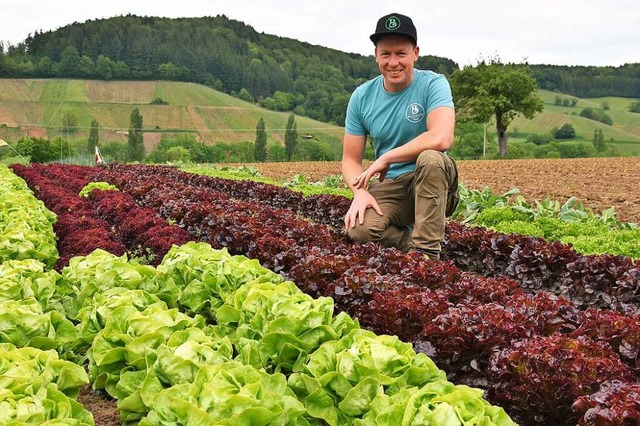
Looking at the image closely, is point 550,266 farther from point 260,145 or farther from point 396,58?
point 260,145

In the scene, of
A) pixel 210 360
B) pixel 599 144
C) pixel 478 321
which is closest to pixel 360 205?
pixel 478 321

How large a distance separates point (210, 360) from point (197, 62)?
118376 millimetres

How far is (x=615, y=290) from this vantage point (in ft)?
17.7

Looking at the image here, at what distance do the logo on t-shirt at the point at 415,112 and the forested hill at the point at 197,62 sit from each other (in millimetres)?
89210

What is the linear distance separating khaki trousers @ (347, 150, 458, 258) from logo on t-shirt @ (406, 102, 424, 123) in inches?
17.7

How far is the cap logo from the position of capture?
17.3ft

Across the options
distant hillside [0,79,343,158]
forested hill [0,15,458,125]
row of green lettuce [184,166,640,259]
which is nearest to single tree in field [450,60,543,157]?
distant hillside [0,79,343,158]

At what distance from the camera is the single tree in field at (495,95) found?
183 feet

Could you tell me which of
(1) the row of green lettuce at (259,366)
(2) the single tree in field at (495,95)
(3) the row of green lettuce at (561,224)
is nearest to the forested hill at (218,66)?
(2) the single tree in field at (495,95)

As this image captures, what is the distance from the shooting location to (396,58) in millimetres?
5551

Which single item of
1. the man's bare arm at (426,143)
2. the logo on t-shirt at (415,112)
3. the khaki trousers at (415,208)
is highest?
the logo on t-shirt at (415,112)

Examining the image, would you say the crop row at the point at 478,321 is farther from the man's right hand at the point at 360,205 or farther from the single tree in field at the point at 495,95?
the single tree in field at the point at 495,95

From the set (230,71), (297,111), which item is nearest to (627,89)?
(297,111)

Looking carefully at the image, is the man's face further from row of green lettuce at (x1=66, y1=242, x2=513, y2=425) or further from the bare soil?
the bare soil
